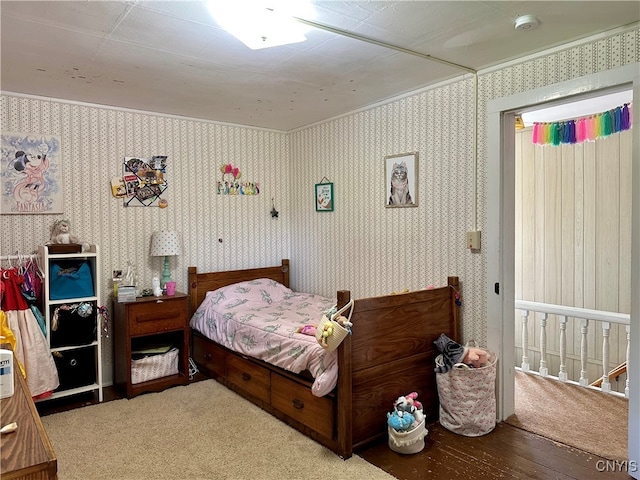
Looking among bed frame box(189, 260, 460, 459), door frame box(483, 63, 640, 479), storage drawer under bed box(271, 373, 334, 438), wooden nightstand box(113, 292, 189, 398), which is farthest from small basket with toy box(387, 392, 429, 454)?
wooden nightstand box(113, 292, 189, 398)

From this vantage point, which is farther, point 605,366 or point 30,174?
point 605,366

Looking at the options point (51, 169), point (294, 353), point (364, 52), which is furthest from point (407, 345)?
point (51, 169)

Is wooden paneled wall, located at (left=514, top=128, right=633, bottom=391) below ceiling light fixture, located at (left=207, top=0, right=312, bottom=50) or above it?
below

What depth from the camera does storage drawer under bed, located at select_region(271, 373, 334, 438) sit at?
2596 millimetres

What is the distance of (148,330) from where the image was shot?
3.47 meters

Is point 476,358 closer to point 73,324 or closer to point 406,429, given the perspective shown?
point 406,429

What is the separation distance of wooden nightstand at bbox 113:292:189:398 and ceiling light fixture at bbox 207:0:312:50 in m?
Answer: 2.14

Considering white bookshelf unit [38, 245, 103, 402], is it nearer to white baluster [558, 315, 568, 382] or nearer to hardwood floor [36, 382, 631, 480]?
hardwood floor [36, 382, 631, 480]

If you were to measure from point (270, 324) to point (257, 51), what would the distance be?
71.3 inches

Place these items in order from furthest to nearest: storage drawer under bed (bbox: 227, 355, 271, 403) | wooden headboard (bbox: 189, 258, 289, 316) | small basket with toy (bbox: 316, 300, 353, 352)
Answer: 1. wooden headboard (bbox: 189, 258, 289, 316)
2. storage drawer under bed (bbox: 227, 355, 271, 403)
3. small basket with toy (bbox: 316, 300, 353, 352)

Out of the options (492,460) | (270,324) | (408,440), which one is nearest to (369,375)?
(408,440)

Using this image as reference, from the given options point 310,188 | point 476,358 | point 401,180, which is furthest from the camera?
point 310,188

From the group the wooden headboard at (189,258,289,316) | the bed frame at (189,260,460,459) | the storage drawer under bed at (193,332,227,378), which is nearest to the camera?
the bed frame at (189,260,460,459)

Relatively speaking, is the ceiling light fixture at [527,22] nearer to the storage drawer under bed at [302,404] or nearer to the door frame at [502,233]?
the door frame at [502,233]
